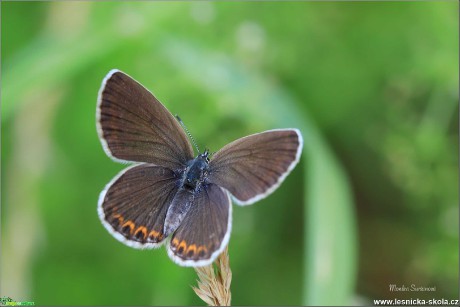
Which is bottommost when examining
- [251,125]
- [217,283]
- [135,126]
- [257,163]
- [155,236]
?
[217,283]

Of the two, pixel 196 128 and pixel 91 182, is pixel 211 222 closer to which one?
pixel 196 128

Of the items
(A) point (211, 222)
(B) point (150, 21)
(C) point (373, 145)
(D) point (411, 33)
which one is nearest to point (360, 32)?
(D) point (411, 33)

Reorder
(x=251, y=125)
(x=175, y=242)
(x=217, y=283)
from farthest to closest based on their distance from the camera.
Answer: (x=251, y=125)
(x=175, y=242)
(x=217, y=283)

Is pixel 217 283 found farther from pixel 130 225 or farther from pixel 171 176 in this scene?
pixel 171 176

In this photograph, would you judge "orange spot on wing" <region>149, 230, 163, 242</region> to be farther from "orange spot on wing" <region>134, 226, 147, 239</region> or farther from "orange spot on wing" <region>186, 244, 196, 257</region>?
"orange spot on wing" <region>186, 244, 196, 257</region>

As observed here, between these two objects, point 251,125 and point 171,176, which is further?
point 251,125

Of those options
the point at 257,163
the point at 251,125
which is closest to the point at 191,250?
the point at 257,163
